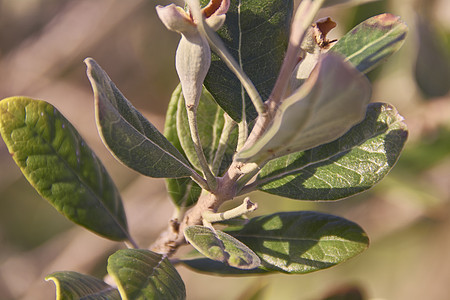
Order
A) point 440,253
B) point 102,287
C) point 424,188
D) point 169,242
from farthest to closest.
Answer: point 440,253 → point 424,188 → point 169,242 → point 102,287

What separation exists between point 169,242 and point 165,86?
2263 millimetres

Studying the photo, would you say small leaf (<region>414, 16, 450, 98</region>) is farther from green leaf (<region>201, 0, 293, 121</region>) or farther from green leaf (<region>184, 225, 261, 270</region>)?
green leaf (<region>184, 225, 261, 270</region>)

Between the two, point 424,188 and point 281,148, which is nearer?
point 281,148

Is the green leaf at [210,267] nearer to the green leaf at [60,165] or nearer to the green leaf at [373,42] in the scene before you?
the green leaf at [60,165]

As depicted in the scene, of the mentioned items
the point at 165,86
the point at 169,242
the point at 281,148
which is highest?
the point at 281,148

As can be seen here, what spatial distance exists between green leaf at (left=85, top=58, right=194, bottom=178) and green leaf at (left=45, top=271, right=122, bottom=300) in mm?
184

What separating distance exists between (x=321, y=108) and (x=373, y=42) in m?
0.28

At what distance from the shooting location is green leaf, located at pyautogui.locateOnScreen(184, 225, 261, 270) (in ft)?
2.12

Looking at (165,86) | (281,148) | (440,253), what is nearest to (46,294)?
(165,86)

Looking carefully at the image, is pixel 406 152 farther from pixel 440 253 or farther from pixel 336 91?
pixel 440 253

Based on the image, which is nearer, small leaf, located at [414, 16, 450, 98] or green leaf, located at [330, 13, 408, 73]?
green leaf, located at [330, 13, 408, 73]

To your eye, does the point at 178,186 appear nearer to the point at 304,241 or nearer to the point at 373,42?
the point at 304,241

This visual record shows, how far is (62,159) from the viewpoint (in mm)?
886

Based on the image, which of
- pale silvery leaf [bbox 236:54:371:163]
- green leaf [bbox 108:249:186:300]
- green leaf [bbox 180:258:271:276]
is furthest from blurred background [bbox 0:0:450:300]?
pale silvery leaf [bbox 236:54:371:163]
